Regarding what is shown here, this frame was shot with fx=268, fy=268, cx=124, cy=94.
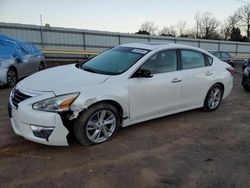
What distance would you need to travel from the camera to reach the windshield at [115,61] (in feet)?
15.6

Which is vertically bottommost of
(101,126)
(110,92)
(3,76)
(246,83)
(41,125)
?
(246,83)

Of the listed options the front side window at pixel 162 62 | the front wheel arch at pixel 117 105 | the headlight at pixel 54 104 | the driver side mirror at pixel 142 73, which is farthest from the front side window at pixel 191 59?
the headlight at pixel 54 104

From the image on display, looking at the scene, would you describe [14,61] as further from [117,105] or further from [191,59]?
[191,59]

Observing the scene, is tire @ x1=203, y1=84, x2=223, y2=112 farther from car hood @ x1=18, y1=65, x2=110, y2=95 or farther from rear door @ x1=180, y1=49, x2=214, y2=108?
car hood @ x1=18, y1=65, x2=110, y2=95

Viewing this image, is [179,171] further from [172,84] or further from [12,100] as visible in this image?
[12,100]

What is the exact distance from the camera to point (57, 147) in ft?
13.6

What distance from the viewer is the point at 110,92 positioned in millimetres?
4234

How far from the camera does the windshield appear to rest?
474 centimetres

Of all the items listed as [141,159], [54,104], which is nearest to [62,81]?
[54,104]

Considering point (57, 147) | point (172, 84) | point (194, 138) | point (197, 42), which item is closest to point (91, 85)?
point (57, 147)

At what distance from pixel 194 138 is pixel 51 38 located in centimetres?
1418

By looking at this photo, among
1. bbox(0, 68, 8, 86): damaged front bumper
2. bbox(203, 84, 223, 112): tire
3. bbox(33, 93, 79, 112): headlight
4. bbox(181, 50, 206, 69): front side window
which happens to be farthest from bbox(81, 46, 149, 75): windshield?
bbox(0, 68, 8, 86): damaged front bumper

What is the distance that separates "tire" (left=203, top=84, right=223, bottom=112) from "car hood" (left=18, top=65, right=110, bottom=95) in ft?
9.38

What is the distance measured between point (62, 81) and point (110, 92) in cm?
77
